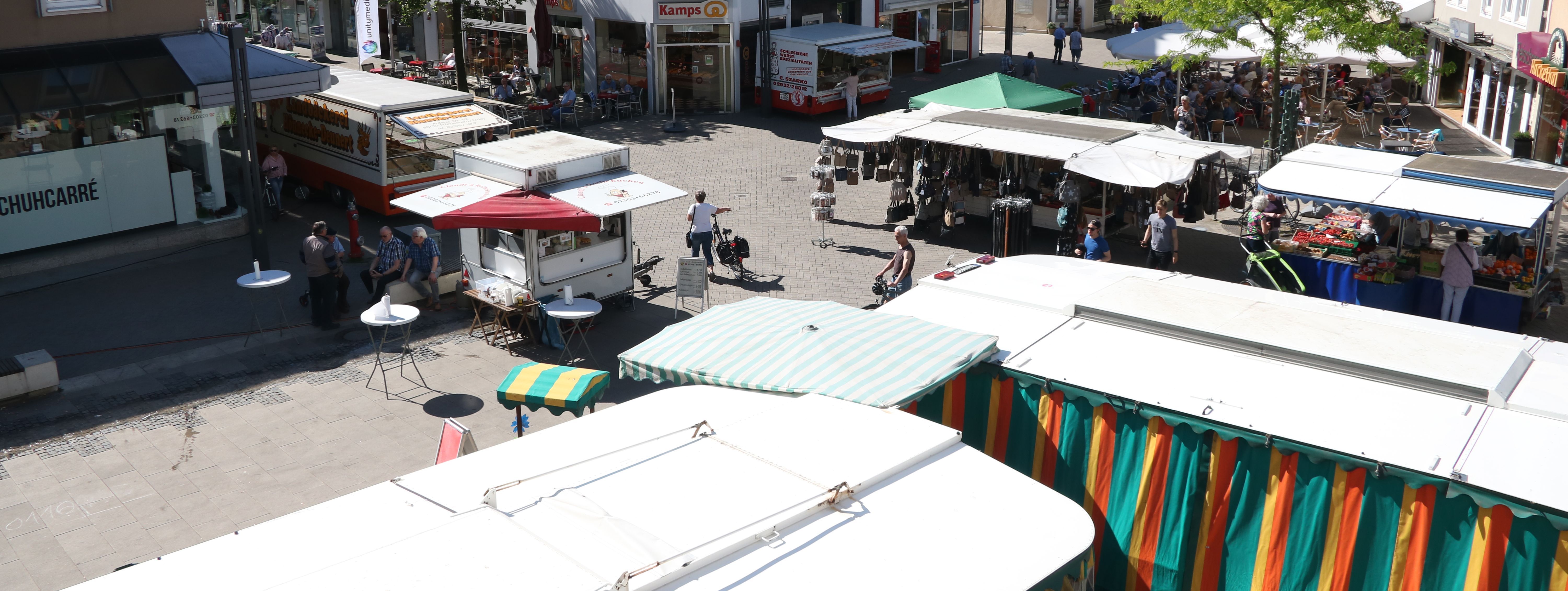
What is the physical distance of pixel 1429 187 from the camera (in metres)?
14.9

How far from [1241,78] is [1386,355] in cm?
2158

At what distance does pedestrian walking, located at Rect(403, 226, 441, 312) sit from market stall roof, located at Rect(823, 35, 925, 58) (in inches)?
593

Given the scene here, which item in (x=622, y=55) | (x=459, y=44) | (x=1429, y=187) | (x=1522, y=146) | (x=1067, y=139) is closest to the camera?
(x=1429, y=187)

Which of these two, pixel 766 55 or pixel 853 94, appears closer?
pixel 853 94

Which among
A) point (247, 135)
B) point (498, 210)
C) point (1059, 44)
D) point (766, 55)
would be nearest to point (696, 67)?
point (766, 55)

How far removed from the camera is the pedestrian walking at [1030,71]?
33781 millimetres

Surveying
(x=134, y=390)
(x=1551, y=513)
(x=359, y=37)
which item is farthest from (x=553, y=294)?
(x=359, y=37)

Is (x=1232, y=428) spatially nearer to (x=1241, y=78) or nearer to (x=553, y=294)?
(x=553, y=294)

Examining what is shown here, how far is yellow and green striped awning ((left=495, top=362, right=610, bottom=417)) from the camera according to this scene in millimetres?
9336

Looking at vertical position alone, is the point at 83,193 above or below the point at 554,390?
above

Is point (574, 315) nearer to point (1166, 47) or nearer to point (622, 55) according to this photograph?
point (622, 55)

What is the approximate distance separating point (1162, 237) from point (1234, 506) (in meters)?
8.45

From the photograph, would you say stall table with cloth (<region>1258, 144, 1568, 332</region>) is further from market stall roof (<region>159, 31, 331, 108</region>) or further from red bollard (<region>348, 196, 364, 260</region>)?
market stall roof (<region>159, 31, 331, 108</region>)

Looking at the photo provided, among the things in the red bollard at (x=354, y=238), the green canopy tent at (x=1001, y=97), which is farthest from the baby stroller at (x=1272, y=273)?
the red bollard at (x=354, y=238)
